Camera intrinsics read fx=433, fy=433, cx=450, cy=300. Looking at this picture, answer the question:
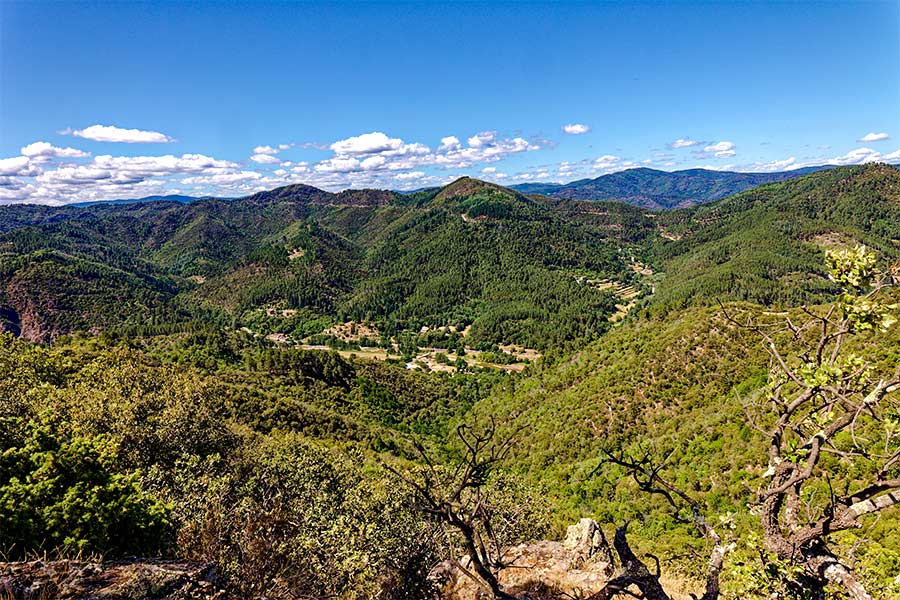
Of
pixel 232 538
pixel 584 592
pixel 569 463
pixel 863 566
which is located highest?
pixel 863 566

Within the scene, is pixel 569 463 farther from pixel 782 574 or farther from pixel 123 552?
pixel 782 574

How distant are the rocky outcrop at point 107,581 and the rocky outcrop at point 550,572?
27.9ft

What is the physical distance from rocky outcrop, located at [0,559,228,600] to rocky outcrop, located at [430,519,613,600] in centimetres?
851

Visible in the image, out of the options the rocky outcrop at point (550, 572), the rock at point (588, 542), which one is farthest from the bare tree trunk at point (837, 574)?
Answer: the rock at point (588, 542)

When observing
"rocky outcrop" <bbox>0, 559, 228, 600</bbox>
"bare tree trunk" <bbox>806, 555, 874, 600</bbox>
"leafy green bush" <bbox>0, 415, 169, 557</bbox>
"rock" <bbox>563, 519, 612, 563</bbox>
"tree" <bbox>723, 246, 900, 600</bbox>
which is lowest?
"rock" <bbox>563, 519, 612, 563</bbox>

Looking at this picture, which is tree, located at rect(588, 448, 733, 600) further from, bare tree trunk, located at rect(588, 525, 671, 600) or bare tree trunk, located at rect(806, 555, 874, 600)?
bare tree trunk, located at rect(806, 555, 874, 600)

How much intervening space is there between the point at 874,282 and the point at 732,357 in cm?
7510

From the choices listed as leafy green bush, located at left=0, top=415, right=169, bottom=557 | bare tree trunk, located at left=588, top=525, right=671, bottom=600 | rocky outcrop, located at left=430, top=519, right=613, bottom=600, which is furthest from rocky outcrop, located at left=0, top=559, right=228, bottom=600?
bare tree trunk, located at left=588, top=525, right=671, bottom=600

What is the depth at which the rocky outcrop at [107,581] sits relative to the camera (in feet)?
31.9

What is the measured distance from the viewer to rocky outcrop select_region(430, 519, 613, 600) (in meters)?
16.5

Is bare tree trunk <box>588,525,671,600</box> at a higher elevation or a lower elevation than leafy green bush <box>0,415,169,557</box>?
higher

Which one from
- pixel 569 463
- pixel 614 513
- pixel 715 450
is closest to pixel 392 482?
pixel 614 513

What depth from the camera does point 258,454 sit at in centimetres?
4312

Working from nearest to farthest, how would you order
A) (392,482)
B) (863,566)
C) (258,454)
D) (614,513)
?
(863,566) → (392,482) → (258,454) → (614,513)
